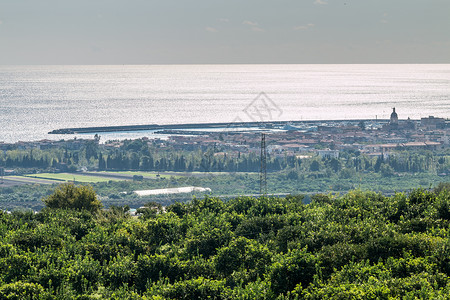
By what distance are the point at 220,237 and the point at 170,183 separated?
5471cm

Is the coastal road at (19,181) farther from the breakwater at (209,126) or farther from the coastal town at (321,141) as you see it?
the breakwater at (209,126)

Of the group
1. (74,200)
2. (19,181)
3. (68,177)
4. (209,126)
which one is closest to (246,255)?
(74,200)

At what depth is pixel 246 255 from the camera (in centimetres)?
1538

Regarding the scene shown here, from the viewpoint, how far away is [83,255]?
640 inches

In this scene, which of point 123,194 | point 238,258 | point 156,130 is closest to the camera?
point 238,258

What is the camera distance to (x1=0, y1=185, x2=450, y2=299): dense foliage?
1252 cm

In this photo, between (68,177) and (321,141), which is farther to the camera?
(321,141)

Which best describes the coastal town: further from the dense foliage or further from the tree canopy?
the dense foliage

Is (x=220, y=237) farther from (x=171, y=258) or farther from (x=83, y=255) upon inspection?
(x=83, y=255)

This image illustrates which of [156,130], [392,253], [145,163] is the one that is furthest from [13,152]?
[392,253]

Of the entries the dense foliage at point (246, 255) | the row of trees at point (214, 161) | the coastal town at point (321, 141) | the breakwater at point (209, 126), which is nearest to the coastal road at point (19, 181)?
the row of trees at point (214, 161)

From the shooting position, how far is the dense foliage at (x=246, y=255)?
12516 mm

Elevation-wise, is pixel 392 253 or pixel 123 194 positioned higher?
pixel 392 253

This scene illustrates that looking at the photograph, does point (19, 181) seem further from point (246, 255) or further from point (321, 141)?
point (246, 255)
